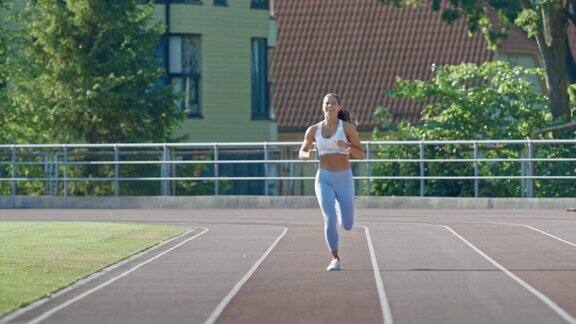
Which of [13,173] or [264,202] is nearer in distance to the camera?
[264,202]

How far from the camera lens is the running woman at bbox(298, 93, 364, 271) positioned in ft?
58.5

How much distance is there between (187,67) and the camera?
47.5 metres

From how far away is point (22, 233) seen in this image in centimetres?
2441

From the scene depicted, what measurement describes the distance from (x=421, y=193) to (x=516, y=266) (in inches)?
644

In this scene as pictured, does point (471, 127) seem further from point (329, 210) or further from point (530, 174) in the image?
point (329, 210)

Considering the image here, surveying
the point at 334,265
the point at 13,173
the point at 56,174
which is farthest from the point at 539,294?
the point at 13,173

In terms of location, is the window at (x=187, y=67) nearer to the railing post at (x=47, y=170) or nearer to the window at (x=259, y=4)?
the window at (x=259, y=4)

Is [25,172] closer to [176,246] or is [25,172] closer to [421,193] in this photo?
[421,193]

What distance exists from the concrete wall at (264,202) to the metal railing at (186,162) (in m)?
0.45

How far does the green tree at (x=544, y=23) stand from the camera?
125 feet

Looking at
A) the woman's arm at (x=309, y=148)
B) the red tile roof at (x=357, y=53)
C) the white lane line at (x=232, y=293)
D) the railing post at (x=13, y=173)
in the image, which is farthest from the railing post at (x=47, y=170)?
the red tile roof at (x=357, y=53)

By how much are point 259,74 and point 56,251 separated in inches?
1162

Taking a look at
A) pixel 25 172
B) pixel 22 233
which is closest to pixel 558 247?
pixel 22 233

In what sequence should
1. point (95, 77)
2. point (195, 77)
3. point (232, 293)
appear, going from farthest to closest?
1. point (195, 77)
2. point (95, 77)
3. point (232, 293)
